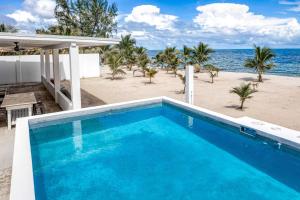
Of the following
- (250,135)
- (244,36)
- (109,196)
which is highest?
(244,36)

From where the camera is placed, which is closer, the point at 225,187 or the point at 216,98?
the point at 225,187

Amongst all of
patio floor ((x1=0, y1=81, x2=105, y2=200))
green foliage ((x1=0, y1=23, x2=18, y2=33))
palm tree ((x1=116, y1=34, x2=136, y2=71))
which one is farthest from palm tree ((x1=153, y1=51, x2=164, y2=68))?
green foliage ((x1=0, y1=23, x2=18, y2=33))

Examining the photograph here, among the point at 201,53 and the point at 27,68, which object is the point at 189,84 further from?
the point at 201,53

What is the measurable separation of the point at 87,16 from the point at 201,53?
20.6m

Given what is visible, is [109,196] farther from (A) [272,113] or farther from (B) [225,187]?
(A) [272,113]

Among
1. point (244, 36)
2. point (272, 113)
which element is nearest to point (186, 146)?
point (272, 113)

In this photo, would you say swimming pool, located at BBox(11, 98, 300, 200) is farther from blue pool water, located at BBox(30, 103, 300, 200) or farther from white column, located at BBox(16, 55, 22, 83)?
white column, located at BBox(16, 55, 22, 83)

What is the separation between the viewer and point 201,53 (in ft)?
84.3

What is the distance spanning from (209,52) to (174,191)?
2296 centimetres

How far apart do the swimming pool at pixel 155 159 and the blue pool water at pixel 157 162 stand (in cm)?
2

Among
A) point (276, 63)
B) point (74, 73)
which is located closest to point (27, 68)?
point (74, 73)

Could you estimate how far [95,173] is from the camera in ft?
17.1

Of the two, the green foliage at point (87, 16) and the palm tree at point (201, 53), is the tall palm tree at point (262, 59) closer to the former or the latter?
the palm tree at point (201, 53)

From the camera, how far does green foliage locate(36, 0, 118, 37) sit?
120 feet
